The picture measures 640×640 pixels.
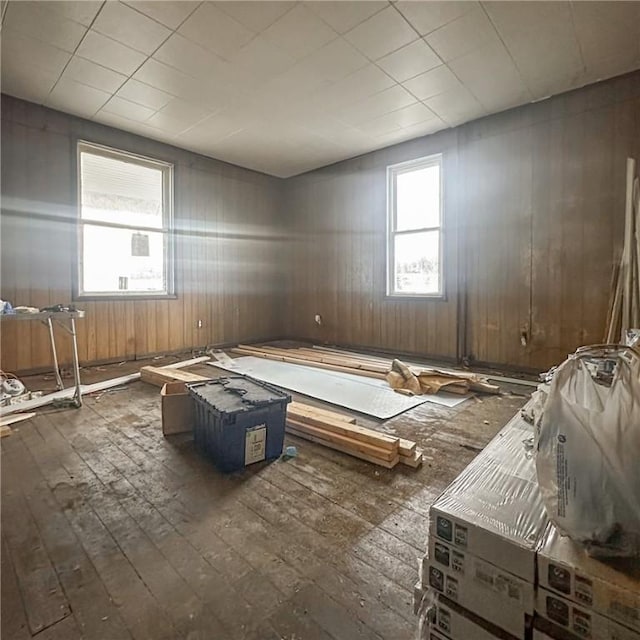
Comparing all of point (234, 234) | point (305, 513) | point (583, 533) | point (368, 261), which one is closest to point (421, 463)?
point (305, 513)

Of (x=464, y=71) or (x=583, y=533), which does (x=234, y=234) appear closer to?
(x=464, y=71)

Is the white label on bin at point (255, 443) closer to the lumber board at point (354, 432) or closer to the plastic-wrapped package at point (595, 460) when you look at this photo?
the lumber board at point (354, 432)

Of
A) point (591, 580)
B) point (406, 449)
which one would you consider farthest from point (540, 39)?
point (591, 580)

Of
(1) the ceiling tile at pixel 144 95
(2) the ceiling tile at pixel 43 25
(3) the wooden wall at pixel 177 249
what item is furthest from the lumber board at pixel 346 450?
Answer: (1) the ceiling tile at pixel 144 95

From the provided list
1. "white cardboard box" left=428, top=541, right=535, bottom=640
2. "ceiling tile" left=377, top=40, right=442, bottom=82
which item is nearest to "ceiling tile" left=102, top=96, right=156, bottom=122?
"ceiling tile" left=377, top=40, right=442, bottom=82

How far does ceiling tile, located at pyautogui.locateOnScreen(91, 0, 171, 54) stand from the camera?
8.84ft

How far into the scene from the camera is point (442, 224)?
4.79m

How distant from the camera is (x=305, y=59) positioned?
3273 millimetres

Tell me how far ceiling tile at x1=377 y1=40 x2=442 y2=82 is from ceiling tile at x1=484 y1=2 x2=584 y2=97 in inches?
21.7

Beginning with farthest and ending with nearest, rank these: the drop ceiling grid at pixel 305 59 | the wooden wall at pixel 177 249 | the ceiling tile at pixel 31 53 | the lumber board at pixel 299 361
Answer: the lumber board at pixel 299 361, the wooden wall at pixel 177 249, the ceiling tile at pixel 31 53, the drop ceiling grid at pixel 305 59

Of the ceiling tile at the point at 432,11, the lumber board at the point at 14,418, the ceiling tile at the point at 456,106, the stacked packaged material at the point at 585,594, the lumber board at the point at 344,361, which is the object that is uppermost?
the ceiling tile at the point at 456,106

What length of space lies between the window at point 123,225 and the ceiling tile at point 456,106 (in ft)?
12.0

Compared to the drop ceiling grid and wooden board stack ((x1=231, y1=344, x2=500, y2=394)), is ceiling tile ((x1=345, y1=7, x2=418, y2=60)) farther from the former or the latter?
wooden board stack ((x1=231, y1=344, x2=500, y2=394))

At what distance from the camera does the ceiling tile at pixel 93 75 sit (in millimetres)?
3339
